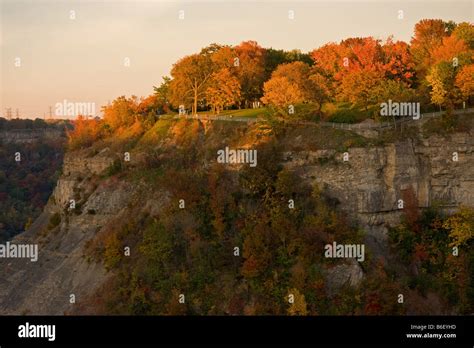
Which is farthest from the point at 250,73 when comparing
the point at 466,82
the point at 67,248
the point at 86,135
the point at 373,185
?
the point at 67,248

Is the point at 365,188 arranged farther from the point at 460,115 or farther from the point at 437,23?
the point at 437,23

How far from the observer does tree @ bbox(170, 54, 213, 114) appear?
51.1 metres

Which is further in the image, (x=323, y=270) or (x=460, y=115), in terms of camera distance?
(x=460, y=115)

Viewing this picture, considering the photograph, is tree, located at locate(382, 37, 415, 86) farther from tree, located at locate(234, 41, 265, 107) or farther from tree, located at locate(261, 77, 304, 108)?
tree, located at locate(234, 41, 265, 107)

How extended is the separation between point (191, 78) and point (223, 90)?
301 centimetres

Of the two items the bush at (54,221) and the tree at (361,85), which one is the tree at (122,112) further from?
the tree at (361,85)

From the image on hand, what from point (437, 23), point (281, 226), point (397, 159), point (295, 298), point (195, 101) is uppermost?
point (437, 23)

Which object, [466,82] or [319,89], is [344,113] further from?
[466,82]

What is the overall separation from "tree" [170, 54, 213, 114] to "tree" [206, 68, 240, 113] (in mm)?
1107

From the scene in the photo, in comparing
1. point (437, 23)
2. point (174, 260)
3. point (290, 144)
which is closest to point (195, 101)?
point (290, 144)

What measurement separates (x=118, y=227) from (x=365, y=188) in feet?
50.0

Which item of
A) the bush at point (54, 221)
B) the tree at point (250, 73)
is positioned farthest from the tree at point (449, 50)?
the bush at point (54, 221)

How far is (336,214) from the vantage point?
1499 inches

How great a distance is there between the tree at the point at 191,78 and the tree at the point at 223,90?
3.63ft
